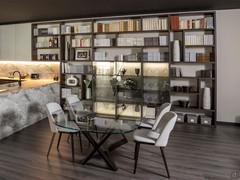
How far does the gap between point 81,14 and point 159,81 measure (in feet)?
8.71

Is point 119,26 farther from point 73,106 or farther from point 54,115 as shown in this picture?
point 54,115

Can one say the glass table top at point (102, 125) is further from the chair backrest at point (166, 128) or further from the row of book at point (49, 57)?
the row of book at point (49, 57)

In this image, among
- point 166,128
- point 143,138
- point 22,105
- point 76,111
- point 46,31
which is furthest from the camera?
point 46,31

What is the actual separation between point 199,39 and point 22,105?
14.2 ft

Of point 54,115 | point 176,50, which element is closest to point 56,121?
point 54,115

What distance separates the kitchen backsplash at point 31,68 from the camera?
22.8ft

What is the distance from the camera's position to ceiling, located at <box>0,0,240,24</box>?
4.80 metres

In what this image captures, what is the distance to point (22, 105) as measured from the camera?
16.6 feet

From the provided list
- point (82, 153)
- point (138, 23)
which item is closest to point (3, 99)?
point (82, 153)

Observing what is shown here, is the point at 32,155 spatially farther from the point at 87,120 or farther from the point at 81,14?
the point at 81,14

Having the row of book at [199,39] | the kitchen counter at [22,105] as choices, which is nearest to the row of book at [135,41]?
the row of book at [199,39]

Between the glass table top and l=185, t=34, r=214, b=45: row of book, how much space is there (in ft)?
9.38

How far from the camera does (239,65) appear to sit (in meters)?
5.31

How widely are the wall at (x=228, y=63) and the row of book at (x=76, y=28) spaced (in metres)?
3.30
